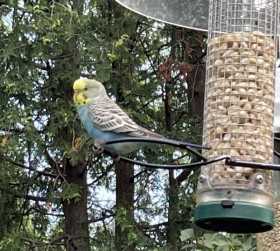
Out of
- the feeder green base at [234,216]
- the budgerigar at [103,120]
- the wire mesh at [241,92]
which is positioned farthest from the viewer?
the budgerigar at [103,120]

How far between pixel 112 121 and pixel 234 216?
760 millimetres

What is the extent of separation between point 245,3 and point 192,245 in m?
3.18

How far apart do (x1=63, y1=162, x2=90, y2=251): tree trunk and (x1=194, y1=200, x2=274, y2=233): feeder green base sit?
14.1ft

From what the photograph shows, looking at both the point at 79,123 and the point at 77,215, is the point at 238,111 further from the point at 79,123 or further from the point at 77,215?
the point at 77,215

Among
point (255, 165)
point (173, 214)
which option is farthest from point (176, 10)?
point (173, 214)

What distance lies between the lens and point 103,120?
4.36 metres

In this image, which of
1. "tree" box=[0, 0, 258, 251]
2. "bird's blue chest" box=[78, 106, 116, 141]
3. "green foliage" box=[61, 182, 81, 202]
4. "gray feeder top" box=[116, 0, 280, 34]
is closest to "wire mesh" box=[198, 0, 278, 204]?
"gray feeder top" box=[116, 0, 280, 34]

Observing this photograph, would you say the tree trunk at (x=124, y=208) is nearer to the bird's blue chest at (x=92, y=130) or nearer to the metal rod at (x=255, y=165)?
the bird's blue chest at (x=92, y=130)

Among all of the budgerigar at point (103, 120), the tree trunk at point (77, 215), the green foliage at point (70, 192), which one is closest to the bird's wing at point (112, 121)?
the budgerigar at point (103, 120)

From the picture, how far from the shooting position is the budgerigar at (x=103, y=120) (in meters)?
4.19

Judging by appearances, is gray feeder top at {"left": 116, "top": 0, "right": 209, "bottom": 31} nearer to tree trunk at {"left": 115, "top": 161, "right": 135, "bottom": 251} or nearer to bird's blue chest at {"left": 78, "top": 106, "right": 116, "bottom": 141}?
bird's blue chest at {"left": 78, "top": 106, "right": 116, "bottom": 141}

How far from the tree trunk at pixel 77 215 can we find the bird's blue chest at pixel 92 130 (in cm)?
370

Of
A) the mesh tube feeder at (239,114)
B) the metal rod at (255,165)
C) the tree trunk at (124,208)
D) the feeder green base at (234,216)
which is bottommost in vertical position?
the feeder green base at (234,216)

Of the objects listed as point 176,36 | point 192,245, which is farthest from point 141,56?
point 192,245
